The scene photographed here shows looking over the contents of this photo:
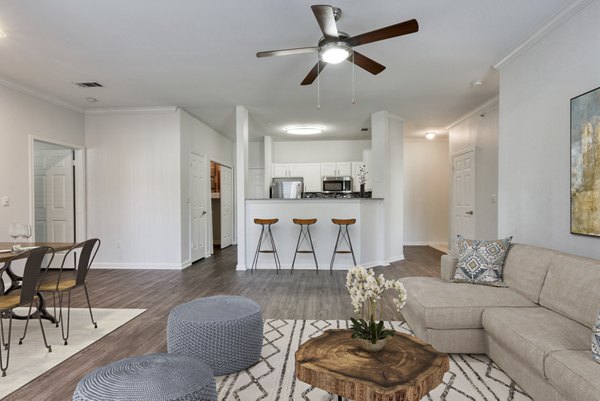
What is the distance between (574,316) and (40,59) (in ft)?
17.6

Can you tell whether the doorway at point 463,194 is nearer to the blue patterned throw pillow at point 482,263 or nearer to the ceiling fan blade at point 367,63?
the blue patterned throw pillow at point 482,263

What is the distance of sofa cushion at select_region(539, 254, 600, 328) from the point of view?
200cm

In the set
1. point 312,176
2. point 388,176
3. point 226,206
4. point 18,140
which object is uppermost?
point 18,140

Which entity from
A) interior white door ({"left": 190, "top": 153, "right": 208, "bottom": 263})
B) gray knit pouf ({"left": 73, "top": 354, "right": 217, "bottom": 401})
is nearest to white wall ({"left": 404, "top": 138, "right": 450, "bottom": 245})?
interior white door ({"left": 190, "top": 153, "right": 208, "bottom": 263})

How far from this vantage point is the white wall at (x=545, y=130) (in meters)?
2.68

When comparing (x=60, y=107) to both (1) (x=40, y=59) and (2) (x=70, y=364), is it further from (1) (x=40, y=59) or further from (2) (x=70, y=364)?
(2) (x=70, y=364)

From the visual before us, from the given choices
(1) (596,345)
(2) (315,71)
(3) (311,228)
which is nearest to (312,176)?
(3) (311,228)

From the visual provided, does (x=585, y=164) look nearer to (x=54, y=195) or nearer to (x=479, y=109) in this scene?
(x=479, y=109)

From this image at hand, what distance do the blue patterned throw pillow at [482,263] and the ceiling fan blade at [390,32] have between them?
1.93 m

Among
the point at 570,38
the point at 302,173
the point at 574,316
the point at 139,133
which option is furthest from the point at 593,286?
the point at 302,173

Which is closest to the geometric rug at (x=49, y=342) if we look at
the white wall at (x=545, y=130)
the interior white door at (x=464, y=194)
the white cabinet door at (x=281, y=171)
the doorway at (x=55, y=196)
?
the doorway at (x=55, y=196)

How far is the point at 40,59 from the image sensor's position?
3750mm

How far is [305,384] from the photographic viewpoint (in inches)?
83.2

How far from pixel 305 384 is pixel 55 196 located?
5.67 meters
